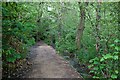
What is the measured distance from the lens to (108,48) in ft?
19.8

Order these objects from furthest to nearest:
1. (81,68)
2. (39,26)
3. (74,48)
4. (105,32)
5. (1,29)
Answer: (39,26)
(74,48)
(81,68)
(105,32)
(1,29)

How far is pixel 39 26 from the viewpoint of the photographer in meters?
25.6

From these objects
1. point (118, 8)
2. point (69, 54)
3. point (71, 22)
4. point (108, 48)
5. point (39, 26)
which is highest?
point (118, 8)

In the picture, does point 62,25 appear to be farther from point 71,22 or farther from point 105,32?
point 105,32

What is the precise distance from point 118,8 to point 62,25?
11.6 meters

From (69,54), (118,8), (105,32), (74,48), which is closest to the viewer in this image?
(118,8)

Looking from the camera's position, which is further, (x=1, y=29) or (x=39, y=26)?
(x=39, y=26)

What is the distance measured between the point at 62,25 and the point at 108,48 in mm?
11504

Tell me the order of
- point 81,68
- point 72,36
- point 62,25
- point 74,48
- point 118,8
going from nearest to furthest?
point 118,8 < point 81,68 < point 74,48 < point 72,36 < point 62,25

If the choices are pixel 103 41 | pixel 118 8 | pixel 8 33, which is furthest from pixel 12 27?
pixel 118 8

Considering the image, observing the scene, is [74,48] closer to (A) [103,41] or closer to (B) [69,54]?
(B) [69,54]

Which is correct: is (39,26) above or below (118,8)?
below

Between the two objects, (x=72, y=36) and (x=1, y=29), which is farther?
(x=72, y=36)

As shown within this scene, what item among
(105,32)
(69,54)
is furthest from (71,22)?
(105,32)
